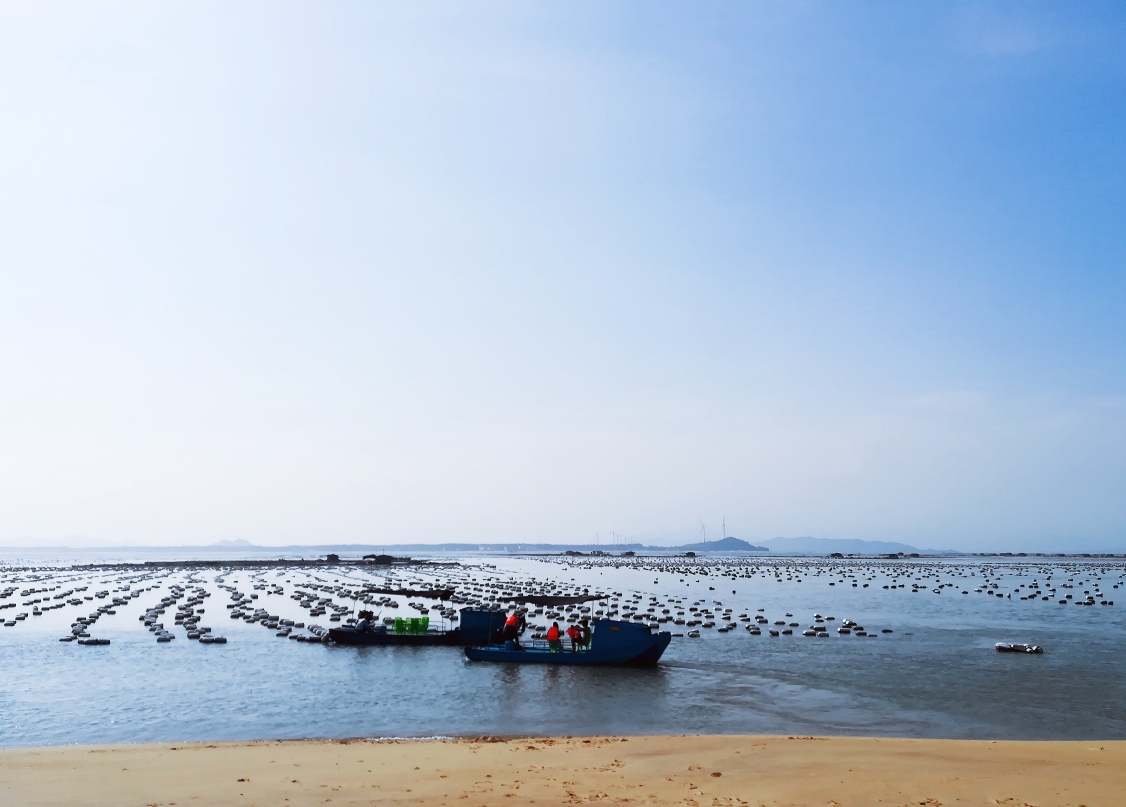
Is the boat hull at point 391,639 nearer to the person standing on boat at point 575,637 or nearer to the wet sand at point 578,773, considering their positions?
the person standing on boat at point 575,637

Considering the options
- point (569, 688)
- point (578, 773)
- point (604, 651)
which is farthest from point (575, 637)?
point (578, 773)

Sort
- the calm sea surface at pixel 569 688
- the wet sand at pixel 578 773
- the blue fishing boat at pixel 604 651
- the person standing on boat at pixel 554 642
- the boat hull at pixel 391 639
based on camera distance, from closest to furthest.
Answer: the wet sand at pixel 578 773, the calm sea surface at pixel 569 688, the blue fishing boat at pixel 604 651, the person standing on boat at pixel 554 642, the boat hull at pixel 391 639

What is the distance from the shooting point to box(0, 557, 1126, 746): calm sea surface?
90.1 feet

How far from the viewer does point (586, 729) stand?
88.9 ft

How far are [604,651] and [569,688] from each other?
5.93 m

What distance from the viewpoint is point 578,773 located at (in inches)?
760

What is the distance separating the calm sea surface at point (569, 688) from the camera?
27.5m

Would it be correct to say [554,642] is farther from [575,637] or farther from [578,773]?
[578,773]

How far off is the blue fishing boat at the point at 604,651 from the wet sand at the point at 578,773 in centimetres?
1680

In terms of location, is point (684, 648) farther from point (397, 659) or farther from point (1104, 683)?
point (1104, 683)

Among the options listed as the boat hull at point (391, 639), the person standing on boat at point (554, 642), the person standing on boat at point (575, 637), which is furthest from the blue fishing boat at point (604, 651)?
the boat hull at point (391, 639)

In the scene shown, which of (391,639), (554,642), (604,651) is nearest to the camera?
(604,651)

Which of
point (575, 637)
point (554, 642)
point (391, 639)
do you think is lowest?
point (391, 639)

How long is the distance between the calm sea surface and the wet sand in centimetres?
385
